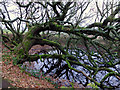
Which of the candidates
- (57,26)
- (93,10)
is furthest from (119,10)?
(93,10)

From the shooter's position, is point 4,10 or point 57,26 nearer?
point 57,26

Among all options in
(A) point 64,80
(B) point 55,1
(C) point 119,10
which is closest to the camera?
(C) point 119,10

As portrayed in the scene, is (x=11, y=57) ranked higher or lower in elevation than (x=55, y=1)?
lower

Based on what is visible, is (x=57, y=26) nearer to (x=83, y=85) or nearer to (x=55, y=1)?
(x=55, y=1)

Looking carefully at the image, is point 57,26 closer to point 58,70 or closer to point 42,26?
point 42,26

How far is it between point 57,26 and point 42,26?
5.88ft

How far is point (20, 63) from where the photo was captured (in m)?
7.46

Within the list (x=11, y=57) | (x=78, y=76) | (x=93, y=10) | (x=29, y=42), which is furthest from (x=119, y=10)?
(x=11, y=57)

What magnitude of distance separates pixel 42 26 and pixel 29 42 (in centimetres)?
181

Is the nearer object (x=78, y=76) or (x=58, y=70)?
(x=78, y=76)

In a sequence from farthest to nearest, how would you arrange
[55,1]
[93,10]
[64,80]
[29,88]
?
[93,10]
[64,80]
[55,1]
[29,88]

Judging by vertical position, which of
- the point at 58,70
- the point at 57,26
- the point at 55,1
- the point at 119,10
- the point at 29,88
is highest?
the point at 55,1

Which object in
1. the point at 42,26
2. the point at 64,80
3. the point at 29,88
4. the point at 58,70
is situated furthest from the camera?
the point at 58,70

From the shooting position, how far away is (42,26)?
8.48m
